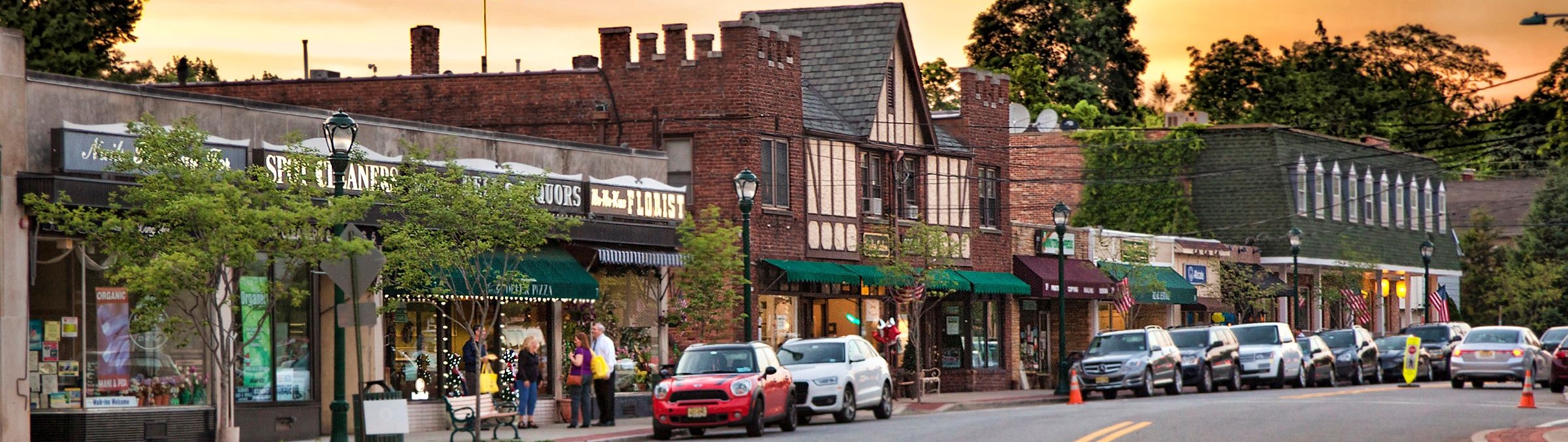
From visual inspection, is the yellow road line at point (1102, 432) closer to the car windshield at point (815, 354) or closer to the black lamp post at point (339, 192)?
the car windshield at point (815, 354)

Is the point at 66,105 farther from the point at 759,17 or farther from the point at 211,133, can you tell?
the point at 759,17

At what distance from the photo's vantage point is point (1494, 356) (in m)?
40.4

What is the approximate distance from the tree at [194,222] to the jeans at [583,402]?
6.88 meters

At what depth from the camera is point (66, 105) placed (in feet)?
75.9

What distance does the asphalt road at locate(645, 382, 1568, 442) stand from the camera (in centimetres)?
2436

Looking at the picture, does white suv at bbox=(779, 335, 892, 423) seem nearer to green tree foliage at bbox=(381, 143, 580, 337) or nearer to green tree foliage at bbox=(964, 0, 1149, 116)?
green tree foliage at bbox=(381, 143, 580, 337)

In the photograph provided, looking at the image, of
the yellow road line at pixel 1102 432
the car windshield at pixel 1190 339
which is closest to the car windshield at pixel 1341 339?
the car windshield at pixel 1190 339

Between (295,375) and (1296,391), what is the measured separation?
22895mm

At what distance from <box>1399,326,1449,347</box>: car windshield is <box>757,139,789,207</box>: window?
1945cm

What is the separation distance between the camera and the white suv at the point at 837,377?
29.3 meters

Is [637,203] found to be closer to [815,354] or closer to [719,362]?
[815,354]

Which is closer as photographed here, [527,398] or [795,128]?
[527,398]

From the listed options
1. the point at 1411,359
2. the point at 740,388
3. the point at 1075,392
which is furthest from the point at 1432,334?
the point at 740,388

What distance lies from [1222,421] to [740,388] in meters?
6.80
